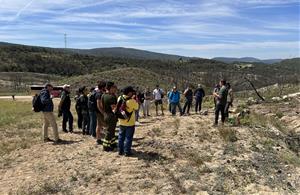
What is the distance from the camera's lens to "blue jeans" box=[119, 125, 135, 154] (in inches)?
453

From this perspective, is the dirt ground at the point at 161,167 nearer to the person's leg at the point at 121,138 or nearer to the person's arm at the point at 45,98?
the person's leg at the point at 121,138

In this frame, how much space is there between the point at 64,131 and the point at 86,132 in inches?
47.7

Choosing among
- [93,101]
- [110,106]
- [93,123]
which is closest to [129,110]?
[110,106]

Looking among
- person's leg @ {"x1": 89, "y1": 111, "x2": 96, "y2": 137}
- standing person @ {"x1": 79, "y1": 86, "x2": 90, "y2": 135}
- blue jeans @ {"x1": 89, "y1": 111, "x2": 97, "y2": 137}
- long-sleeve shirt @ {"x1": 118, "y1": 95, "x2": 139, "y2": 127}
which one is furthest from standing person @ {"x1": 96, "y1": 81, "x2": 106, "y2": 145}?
standing person @ {"x1": 79, "y1": 86, "x2": 90, "y2": 135}

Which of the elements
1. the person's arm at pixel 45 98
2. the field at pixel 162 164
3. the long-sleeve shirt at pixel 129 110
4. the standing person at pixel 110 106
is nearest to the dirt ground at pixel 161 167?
the field at pixel 162 164

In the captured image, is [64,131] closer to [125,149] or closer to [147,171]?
[125,149]

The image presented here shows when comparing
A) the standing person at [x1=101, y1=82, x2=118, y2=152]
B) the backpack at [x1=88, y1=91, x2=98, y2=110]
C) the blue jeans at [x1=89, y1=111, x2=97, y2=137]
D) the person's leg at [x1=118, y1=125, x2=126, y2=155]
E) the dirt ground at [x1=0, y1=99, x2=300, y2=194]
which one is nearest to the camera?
the dirt ground at [x1=0, y1=99, x2=300, y2=194]

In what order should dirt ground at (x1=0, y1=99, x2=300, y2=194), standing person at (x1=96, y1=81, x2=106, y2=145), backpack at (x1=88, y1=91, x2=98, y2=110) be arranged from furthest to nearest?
backpack at (x1=88, y1=91, x2=98, y2=110)
standing person at (x1=96, y1=81, x2=106, y2=145)
dirt ground at (x1=0, y1=99, x2=300, y2=194)

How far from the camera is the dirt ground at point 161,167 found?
9.98 m

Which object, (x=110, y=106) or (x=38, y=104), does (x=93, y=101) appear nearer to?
(x=38, y=104)

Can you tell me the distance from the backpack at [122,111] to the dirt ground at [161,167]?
42.3 inches

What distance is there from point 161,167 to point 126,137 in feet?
3.72

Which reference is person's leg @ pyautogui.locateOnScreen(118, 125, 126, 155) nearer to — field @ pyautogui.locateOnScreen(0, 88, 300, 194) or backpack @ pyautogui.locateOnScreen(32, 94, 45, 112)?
field @ pyautogui.locateOnScreen(0, 88, 300, 194)

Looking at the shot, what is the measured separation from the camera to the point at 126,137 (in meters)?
11.6
